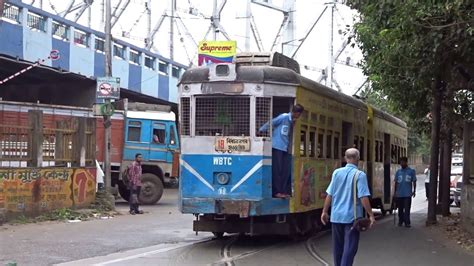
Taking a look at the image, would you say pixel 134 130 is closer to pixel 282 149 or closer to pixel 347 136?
pixel 347 136

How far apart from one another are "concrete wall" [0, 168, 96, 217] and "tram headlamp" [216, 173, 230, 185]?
6129mm

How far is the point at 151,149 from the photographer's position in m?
21.6

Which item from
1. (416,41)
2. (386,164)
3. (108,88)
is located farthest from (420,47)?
(108,88)

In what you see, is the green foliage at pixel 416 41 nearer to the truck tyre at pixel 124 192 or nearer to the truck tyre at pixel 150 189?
the truck tyre at pixel 150 189

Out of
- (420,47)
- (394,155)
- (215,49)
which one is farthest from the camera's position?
(215,49)

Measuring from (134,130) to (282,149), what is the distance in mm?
11336

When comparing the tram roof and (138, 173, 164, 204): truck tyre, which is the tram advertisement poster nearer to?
(138, 173, 164, 204): truck tyre

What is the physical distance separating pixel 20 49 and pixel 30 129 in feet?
24.5

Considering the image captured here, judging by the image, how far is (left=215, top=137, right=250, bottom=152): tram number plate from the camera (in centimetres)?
1083

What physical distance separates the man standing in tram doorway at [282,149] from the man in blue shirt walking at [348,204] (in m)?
3.09

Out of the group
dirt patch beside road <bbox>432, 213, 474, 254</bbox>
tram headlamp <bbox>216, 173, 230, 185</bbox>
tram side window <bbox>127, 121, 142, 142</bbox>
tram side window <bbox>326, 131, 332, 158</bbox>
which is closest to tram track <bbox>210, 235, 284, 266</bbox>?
tram headlamp <bbox>216, 173, 230, 185</bbox>

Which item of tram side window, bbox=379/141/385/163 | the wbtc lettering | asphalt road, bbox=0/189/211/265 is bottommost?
asphalt road, bbox=0/189/211/265

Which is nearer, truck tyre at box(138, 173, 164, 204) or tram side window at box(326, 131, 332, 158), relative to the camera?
tram side window at box(326, 131, 332, 158)

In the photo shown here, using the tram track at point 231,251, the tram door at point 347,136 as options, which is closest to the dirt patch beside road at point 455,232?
the tram door at point 347,136
